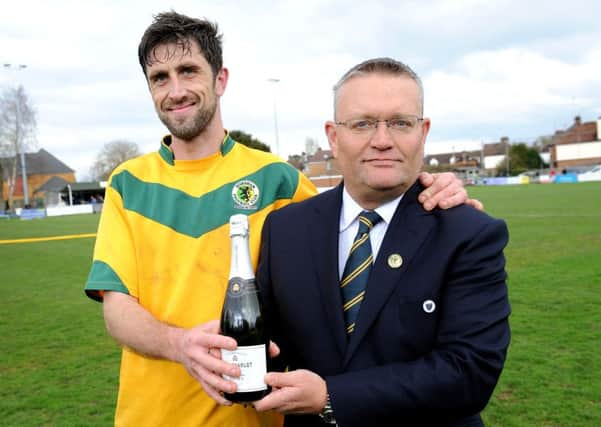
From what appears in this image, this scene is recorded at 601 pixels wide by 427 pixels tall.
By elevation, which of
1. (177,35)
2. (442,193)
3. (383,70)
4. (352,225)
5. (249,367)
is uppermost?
(177,35)

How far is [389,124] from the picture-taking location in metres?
2.12

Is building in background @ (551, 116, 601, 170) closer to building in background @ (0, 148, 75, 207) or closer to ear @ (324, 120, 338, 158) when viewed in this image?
building in background @ (0, 148, 75, 207)

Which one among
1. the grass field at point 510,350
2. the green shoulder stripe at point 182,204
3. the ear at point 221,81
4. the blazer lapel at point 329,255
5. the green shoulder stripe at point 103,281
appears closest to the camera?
the blazer lapel at point 329,255

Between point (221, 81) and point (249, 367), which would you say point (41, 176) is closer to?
point (221, 81)

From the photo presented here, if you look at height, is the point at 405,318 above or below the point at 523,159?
below

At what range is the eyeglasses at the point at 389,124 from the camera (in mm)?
2123

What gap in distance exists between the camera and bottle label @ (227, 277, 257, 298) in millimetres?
2059

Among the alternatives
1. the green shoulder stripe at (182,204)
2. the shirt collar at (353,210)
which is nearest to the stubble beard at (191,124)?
the green shoulder stripe at (182,204)

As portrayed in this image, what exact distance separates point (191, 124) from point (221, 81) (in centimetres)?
35

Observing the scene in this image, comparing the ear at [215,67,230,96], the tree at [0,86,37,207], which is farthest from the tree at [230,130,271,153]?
the ear at [215,67,230,96]

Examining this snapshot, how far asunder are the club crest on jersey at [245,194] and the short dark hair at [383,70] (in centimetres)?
67

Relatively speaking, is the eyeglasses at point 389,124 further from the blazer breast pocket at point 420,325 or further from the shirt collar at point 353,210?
the blazer breast pocket at point 420,325

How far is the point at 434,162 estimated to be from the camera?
118438 mm

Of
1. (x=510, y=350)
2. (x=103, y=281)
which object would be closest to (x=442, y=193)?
(x=103, y=281)
